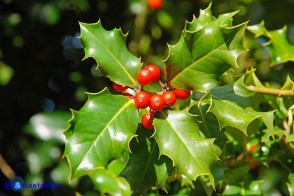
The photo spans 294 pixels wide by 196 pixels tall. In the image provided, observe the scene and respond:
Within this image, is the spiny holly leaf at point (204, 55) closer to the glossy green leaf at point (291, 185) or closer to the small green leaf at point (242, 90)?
the small green leaf at point (242, 90)

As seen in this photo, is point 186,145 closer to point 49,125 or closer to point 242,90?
point 242,90

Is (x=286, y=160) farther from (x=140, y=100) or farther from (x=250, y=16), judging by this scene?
(x=250, y=16)

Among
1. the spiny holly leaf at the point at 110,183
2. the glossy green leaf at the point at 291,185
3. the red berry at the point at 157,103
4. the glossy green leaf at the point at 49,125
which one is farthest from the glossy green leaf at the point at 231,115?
the glossy green leaf at the point at 49,125

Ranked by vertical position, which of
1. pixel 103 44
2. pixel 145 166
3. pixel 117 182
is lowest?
pixel 117 182

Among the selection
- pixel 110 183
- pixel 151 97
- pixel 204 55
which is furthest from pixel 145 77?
pixel 110 183

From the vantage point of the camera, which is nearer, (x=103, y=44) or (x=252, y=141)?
(x=103, y=44)

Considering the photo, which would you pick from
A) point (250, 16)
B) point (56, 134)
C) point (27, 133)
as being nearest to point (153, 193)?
point (56, 134)
